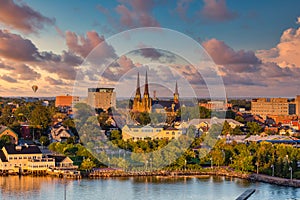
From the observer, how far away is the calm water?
7.62 meters

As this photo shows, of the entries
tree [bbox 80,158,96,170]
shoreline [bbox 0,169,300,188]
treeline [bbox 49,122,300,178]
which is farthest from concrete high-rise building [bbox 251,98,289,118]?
tree [bbox 80,158,96,170]

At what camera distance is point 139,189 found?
8.29 meters

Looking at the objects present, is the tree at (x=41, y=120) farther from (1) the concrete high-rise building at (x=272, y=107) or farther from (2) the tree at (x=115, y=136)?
(1) the concrete high-rise building at (x=272, y=107)

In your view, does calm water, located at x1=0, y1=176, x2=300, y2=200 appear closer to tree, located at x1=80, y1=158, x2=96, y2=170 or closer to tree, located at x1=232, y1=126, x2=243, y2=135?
tree, located at x1=80, y1=158, x2=96, y2=170

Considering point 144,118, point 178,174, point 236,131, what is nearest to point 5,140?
point 178,174

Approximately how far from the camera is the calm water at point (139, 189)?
7621mm

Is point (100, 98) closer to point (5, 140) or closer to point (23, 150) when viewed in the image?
point (5, 140)

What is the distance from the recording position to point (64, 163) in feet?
34.3

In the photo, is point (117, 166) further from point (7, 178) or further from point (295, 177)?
point (295, 177)

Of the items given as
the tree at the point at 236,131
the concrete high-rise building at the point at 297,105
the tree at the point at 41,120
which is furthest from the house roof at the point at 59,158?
the concrete high-rise building at the point at 297,105

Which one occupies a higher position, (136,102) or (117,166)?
(136,102)

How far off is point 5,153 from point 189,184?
3.92 metres

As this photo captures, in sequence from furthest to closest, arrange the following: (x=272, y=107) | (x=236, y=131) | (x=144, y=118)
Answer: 1. (x=272, y=107)
2. (x=144, y=118)
3. (x=236, y=131)

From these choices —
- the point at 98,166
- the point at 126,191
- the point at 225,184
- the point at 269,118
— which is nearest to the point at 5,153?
the point at 98,166
